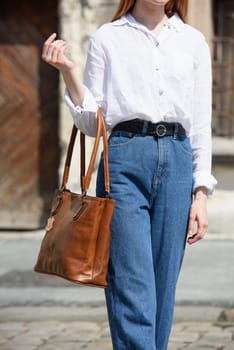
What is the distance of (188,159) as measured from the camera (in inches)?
154

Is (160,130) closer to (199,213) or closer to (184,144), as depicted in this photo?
(184,144)

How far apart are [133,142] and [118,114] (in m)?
0.11

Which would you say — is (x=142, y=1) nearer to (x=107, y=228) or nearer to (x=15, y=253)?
(x=107, y=228)

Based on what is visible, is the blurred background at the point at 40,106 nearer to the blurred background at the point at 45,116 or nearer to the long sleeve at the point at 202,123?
the blurred background at the point at 45,116

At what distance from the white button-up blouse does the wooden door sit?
219 inches

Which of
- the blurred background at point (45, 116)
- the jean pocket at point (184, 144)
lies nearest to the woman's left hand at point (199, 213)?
the jean pocket at point (184, 144)

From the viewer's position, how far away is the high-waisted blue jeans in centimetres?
381

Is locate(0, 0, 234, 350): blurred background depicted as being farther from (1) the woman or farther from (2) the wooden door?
(1) the woman

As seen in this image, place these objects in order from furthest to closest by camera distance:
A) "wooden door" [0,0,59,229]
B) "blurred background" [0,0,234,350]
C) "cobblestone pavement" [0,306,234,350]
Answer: "wooden door" [0,0,59,229] → "blurred background" [0,0,234,350] → "cobblestone pavement" [0,306,234,350]

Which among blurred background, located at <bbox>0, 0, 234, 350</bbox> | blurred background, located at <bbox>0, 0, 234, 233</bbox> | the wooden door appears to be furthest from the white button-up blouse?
the wooden door

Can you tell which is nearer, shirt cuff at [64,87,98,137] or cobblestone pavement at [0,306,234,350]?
shirt cuff at [64,87,98,137]

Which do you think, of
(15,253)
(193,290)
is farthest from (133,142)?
(15,253)

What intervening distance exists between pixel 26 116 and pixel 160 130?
5850 millimetres

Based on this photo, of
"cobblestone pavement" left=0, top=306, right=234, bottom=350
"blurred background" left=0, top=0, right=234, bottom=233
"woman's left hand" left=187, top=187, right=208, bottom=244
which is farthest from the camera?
"blurred background" left=0, top=0, right=234, bottom=233
